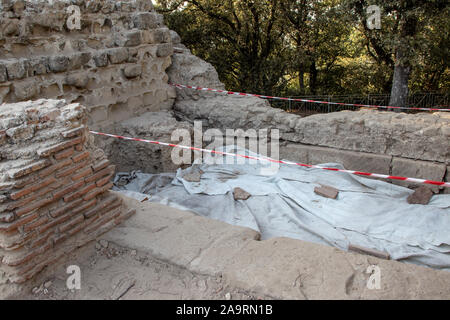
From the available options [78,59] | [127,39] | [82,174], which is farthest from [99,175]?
[127,39]

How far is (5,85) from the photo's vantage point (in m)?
4.22

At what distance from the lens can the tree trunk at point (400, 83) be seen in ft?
27.3

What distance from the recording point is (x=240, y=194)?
4.39m

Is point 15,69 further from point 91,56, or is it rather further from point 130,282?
point 130,282

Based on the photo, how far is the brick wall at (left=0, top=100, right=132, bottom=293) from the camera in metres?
2.47

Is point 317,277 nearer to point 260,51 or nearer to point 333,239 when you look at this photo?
point 333,239

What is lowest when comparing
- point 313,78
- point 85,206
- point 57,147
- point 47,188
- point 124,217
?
point 124,217

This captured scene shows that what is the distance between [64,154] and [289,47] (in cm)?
1080

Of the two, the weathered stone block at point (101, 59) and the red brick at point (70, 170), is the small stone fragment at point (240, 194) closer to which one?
the red brick at point (70, 170)

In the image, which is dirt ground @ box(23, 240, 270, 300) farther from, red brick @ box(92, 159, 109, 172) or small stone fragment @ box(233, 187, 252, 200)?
small stone fragment @ box(233, 187, 252, 200)

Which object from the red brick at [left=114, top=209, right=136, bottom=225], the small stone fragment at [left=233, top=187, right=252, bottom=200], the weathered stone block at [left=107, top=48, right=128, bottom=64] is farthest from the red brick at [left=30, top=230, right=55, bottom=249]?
the weathered stone block at [left=107, top=48, right=128, bottom=64]

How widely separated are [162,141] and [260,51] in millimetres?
8312

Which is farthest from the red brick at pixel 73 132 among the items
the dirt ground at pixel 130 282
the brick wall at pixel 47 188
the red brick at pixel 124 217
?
the dirt ground at pixel 130 282
